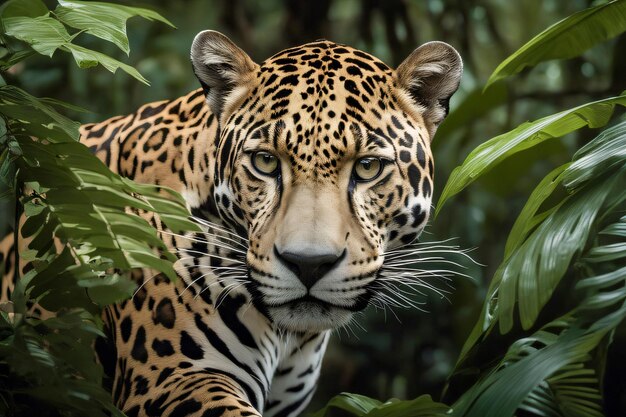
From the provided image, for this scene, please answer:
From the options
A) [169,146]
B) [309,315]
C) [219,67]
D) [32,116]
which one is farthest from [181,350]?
[32,116]

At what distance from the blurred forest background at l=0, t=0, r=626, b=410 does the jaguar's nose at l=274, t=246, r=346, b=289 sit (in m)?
3.40

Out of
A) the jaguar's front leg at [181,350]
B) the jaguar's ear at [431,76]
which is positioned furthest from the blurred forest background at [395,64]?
the jaguar's front leg at [181,350]

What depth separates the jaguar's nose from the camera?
9.84ft

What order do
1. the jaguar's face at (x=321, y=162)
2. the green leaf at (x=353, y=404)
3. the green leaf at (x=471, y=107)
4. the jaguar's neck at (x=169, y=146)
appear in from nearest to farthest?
the jaguar's face at (x=321, y=162) < the green leaf at (x=353, y=404) < the jaguar's neck at (x=169, y=146) < the green leaf at (x=471, y=107)

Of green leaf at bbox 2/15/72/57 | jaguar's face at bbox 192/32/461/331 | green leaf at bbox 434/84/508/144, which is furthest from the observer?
green leaf at bbox 434/84/508/144

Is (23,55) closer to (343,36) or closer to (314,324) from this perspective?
(314,324)

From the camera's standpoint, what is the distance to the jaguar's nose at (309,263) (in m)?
3.00

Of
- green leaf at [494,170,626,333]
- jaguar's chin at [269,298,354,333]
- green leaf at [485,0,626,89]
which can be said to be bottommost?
jaguar's chin at [269,298,354,333]

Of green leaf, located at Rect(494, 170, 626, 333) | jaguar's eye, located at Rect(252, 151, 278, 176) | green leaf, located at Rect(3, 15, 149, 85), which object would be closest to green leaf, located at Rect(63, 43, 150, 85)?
green leaf, located at Rect(3, 15, 149, 85)

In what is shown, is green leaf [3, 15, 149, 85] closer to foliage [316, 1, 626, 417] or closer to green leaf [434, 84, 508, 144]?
foliage [316, 1, 626, 417]

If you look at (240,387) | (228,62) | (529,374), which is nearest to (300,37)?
(228,62)

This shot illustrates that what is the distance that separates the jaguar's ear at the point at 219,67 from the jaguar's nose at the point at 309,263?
0.71m

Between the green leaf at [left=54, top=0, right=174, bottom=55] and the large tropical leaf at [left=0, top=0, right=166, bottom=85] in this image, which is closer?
the large tropical leaf at [left=0, top=0, right=166, bottom=85]

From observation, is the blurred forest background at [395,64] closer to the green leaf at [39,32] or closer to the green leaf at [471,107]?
the green leaf at [471,107]
